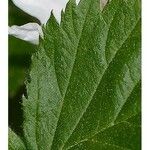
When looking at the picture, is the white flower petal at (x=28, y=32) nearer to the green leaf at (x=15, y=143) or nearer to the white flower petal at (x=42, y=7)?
the white flower petal at (x=42, y=7)

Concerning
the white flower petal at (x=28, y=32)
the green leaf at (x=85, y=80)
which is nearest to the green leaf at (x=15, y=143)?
the green leaf at (x=85, y=80)

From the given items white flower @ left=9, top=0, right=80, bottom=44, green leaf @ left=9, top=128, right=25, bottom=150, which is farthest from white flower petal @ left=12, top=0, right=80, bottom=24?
green leaf @ left=9, top=128, right=25, bottom=150

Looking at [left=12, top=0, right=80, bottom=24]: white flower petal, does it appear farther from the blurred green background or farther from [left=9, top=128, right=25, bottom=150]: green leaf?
[left=9, top=128, right=25, bottom=150]: green leaf

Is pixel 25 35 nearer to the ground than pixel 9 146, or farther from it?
farther from it

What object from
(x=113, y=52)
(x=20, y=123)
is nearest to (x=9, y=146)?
(x=20, y=123)

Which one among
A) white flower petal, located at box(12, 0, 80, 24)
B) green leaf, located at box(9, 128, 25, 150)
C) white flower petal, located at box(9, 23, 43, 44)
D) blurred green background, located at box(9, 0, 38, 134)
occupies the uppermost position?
white flower petal, located at box(12, 0, 80, 24)
